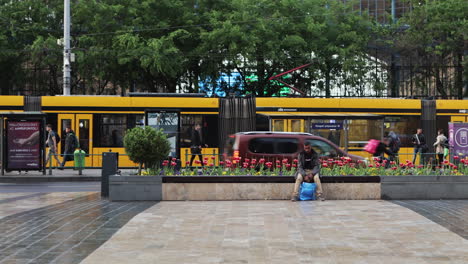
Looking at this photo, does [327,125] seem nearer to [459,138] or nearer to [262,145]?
[459,138]

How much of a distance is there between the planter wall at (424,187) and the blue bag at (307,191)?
1664mm

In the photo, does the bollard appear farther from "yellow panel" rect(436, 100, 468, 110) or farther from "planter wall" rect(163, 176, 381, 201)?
"yellow panel" rect(436, 100, 468, 110)

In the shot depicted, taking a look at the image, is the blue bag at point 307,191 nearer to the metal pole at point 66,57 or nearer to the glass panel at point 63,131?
the glass panel at point 63,131

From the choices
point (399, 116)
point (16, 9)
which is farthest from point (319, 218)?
point (16, 9)

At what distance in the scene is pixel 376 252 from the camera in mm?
8305

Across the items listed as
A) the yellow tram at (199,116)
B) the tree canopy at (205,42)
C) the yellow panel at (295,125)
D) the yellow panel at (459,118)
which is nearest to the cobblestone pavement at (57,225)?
Answer: the yellow tram at (199,116)

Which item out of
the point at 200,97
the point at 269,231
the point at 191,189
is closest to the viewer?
the point at 269,231

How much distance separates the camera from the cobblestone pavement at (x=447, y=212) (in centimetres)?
1054

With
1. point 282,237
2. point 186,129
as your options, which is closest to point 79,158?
point 186,129

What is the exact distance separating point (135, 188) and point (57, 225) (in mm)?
4008

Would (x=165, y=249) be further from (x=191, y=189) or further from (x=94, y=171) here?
(x=94, y=171)

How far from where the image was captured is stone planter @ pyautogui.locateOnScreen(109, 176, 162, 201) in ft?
48.1

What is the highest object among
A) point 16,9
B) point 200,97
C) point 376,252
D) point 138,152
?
point 16,9

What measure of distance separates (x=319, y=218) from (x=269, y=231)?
1.78m
